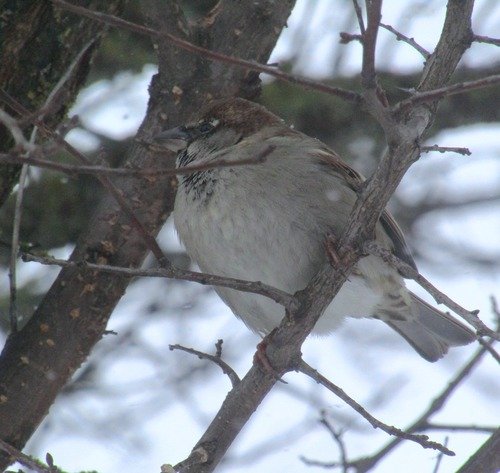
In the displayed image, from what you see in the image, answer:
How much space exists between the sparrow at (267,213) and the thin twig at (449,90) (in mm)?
1181

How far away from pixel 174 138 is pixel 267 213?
2.08 ft

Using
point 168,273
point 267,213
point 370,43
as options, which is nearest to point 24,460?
point 168,273

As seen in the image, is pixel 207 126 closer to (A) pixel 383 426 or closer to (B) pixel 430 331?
(B) pixel 430 331

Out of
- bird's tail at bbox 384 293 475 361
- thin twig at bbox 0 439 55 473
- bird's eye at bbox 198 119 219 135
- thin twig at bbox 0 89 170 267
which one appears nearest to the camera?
thin twig at bbox 0 89 170 267

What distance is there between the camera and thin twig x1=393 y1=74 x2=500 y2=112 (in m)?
1.79

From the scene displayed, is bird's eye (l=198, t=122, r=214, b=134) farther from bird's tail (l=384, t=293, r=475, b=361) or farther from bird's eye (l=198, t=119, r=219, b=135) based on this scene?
bird's tail (l=384, t=293, r=475, b=361)

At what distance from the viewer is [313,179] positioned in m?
3.38

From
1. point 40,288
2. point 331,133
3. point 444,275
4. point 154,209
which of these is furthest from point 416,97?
point 444,275

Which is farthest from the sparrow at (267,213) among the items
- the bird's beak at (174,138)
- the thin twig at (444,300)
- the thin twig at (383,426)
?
the thin twig at (444,300)

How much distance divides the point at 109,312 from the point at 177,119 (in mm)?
872

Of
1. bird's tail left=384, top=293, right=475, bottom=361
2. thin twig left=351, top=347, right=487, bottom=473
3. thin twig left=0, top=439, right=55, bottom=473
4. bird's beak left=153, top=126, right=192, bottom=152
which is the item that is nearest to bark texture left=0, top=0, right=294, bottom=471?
bird's beak left=153, top=126, right=192, bottom=152

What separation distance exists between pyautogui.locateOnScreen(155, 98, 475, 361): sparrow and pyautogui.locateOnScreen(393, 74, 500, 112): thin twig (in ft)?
3.88

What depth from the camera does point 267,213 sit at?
3.26 metres

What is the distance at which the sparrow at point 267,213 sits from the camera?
3.27 metres
